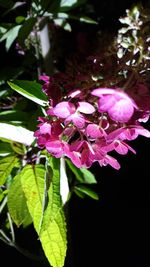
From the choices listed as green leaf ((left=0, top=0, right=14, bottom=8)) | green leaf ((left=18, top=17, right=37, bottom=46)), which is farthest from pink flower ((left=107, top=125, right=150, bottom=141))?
green leaf ((left=0, top=0, right=14, bottom=8))

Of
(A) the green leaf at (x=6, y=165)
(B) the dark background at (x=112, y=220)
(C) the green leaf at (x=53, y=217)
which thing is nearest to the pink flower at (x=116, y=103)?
(C) the green leaf at (x=53, y=217)

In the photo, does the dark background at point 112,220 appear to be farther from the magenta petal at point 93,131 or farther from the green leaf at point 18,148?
the magenta petal at point 93,131

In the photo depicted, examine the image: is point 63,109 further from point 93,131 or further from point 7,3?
point 7,3

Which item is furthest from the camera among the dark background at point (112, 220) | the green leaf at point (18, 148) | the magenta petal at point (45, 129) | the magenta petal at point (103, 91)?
the dark background at point (112, 220)

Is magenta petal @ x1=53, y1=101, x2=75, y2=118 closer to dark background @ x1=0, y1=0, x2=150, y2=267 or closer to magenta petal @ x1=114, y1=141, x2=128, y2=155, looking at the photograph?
magenta petal @ x1=114, y1=141, x2=128, y2=155

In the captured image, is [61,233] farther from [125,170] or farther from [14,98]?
[125,170]

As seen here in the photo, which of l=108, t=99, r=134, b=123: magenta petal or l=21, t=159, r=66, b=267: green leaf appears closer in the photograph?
l=108, t=99, r=134, b=123: magenta petal

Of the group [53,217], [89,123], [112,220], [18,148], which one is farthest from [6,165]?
[112,220]
